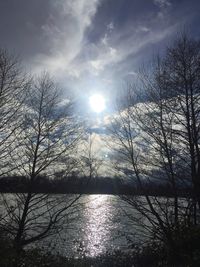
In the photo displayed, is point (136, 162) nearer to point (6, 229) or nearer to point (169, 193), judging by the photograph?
point (169, 193)

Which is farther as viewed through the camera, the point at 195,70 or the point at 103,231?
the point at 103,231

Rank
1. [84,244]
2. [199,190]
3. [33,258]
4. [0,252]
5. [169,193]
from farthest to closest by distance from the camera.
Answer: [84,244] < [33,258] < [169,193] < [199,190] < [0,252]

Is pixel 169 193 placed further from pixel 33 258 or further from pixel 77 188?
pixel 33 258

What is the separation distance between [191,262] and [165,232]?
1.15 m

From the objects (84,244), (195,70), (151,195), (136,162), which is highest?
(195,70)

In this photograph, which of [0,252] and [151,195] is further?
[151,195]

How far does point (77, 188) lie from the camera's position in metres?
10.8

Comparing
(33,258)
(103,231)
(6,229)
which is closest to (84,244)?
(103,231)

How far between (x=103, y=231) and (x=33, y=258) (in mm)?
33078

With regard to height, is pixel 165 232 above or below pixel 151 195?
below

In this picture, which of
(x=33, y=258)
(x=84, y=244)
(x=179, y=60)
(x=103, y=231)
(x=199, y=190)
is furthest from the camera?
(x=103, y=231)

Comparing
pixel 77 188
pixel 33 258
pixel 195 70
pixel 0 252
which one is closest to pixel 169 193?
pixel 77 188

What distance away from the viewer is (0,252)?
7938 millimetres

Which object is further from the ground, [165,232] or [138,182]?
[138,182]
